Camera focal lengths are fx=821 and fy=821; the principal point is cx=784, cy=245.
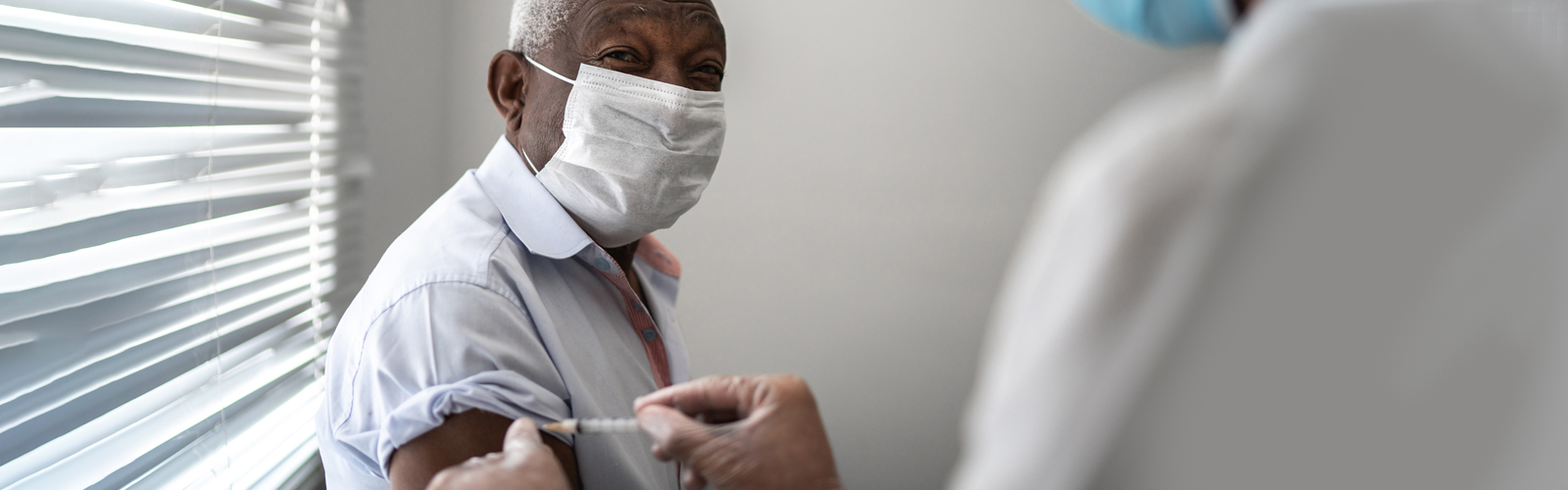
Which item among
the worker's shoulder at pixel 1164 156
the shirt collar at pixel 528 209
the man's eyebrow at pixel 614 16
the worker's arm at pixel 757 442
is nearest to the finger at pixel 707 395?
the worker's arm at pixel 757 442

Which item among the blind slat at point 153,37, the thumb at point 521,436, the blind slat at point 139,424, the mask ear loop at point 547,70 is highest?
the mask ear loop at point 547,70

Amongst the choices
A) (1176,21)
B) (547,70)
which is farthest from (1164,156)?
(547,70)

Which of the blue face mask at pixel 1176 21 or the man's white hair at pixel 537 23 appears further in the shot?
the man's white hair at pixel 537 23

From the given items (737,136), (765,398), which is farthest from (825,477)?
(737,136)

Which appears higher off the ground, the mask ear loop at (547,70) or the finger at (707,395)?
the mask ear loop at (547,70)

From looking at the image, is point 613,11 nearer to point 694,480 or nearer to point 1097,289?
point 694,480

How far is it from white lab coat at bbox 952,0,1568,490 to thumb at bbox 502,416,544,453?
494 millimetres

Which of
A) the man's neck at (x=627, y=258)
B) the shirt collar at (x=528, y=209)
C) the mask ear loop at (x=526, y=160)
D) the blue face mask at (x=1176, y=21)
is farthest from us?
the man's neck at (x=627, y=258)

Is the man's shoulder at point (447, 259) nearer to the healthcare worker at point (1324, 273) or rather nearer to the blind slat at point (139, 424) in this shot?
the blind slat at point (139, 424)

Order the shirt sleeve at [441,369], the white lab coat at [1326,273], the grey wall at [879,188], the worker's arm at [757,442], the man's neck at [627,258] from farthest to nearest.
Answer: the grey wall at [879,188]
the man's neck at [627,258]
the shirt sleeve at [441,369]
the worker's arm at [757,442]
the white lab coat at [1326,273]

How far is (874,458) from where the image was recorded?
2.48 meters

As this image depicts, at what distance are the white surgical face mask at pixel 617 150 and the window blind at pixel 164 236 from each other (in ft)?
1.62

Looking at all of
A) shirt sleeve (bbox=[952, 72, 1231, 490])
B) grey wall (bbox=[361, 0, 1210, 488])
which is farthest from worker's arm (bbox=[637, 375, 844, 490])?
grey wall (bbox=[361, 0, 1210, 488])

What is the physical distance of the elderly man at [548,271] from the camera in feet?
2.89
